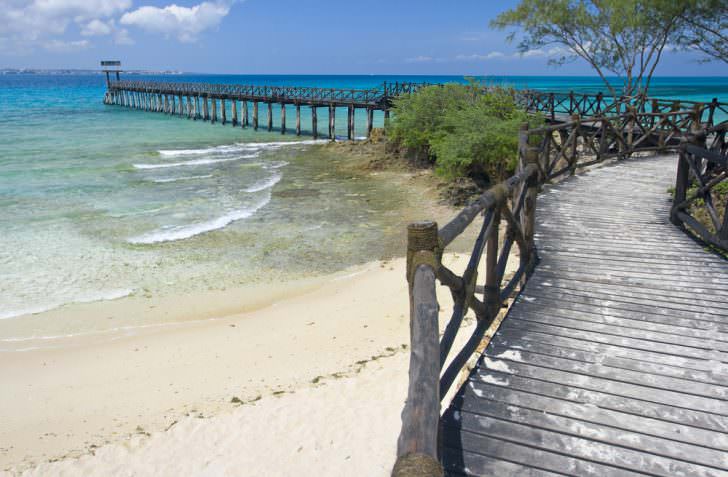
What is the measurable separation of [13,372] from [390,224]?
11101 mm

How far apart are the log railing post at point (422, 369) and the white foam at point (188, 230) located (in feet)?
45.2

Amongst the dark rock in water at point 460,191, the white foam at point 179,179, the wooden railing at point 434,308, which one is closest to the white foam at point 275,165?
the white foam at point 179,179

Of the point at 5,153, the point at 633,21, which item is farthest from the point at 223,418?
the point at 5,153

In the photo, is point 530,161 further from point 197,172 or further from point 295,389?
point 197,172

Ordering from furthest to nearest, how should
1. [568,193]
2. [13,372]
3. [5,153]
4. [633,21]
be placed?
[5,153]
[633,21]
[568,193]
[13,372]

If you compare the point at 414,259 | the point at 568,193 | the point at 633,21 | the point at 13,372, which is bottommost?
the point at 13,372

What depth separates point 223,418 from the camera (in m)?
7.09

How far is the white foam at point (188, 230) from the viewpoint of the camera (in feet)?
52.9

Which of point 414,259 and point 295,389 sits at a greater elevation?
point 414,259

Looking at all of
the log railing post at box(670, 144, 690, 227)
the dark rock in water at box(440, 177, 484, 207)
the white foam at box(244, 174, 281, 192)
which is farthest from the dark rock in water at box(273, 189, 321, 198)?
the log railing post at box(670, 144, 690, 227)

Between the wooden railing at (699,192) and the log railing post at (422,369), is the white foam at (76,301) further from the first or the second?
the wooden railing at (699,192)

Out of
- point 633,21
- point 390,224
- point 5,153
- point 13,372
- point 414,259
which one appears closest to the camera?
point 414,259

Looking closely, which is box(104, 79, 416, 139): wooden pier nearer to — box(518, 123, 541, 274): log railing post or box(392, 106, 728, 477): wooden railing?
box(518, 123, 541, 274): log railing post

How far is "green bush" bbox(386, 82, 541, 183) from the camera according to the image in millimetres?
19656
